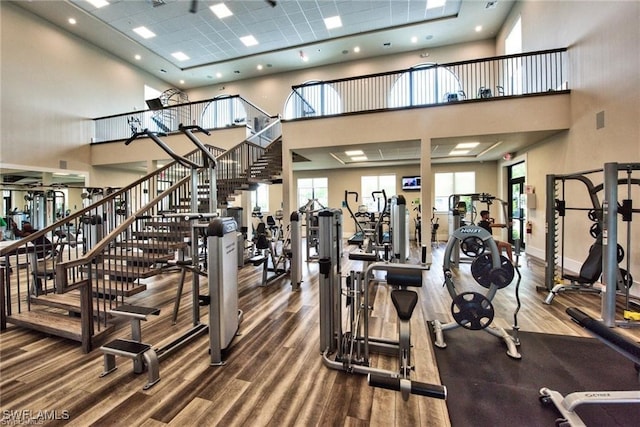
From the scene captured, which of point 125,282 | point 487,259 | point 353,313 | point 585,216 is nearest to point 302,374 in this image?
point 353,313

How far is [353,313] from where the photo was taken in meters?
2.36

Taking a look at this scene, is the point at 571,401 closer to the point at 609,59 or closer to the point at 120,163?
the point at 609,59

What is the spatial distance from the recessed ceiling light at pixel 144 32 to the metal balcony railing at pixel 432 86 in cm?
517

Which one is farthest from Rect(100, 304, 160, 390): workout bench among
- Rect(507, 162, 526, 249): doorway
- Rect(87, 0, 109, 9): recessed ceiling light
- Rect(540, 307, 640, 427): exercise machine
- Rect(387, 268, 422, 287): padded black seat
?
Rect(87, 0, 109, 9): recessed ceiling light

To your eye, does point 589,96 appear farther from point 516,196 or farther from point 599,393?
point 599,393

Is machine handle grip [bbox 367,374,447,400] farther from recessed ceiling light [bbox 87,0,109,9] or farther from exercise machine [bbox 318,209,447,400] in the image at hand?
recessed ceiling light [bbox 87,0,109,9]

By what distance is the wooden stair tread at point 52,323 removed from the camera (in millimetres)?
2865

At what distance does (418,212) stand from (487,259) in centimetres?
823

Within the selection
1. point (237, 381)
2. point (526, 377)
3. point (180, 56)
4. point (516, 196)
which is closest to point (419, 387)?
point (526, 377)

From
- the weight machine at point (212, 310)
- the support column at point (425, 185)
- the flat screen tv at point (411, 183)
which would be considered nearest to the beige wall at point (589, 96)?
the support column at point (425, 185)

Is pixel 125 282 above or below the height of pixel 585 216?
below

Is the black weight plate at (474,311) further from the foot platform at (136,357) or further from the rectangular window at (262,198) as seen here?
the rectangular window at (262,198)

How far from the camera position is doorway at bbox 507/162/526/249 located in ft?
25.5

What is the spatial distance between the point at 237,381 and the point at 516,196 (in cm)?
962
